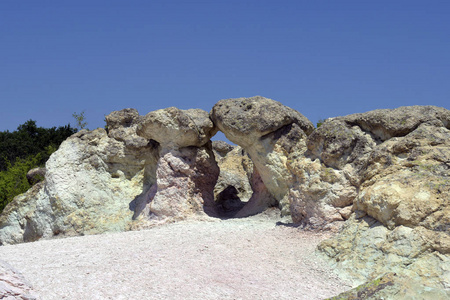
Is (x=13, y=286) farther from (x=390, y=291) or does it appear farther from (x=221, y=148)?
(x=221, y=148)

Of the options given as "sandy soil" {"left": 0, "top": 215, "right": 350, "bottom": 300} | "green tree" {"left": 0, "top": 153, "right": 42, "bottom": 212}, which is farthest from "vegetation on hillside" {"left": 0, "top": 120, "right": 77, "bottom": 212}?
"sandy soil" {"left": 0, "top": 215, "right": 350, "bottom": 300}

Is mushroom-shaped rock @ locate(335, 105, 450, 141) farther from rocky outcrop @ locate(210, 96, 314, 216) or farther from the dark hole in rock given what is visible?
the dark hole in rock

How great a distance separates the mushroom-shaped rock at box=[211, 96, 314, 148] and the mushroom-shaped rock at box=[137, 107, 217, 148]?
63 cm

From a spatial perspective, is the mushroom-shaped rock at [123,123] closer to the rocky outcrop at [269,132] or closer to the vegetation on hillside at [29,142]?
the rocky outcrop at [269,132]

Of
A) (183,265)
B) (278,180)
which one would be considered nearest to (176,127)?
(278,180)

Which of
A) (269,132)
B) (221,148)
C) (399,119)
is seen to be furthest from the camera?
(221,148)

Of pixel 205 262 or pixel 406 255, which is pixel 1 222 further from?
pixel 406 255

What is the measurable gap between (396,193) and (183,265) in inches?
154

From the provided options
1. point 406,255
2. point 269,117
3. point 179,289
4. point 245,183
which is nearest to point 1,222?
point 245,183

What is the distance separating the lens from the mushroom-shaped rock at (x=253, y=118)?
1362cm

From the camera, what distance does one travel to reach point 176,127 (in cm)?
1423

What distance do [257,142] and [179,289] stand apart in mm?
6984

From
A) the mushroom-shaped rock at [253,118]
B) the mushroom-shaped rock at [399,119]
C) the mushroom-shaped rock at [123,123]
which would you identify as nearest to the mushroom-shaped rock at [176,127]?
the mushroom-shaped rock at [253,118]

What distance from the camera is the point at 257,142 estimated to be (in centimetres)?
1391
